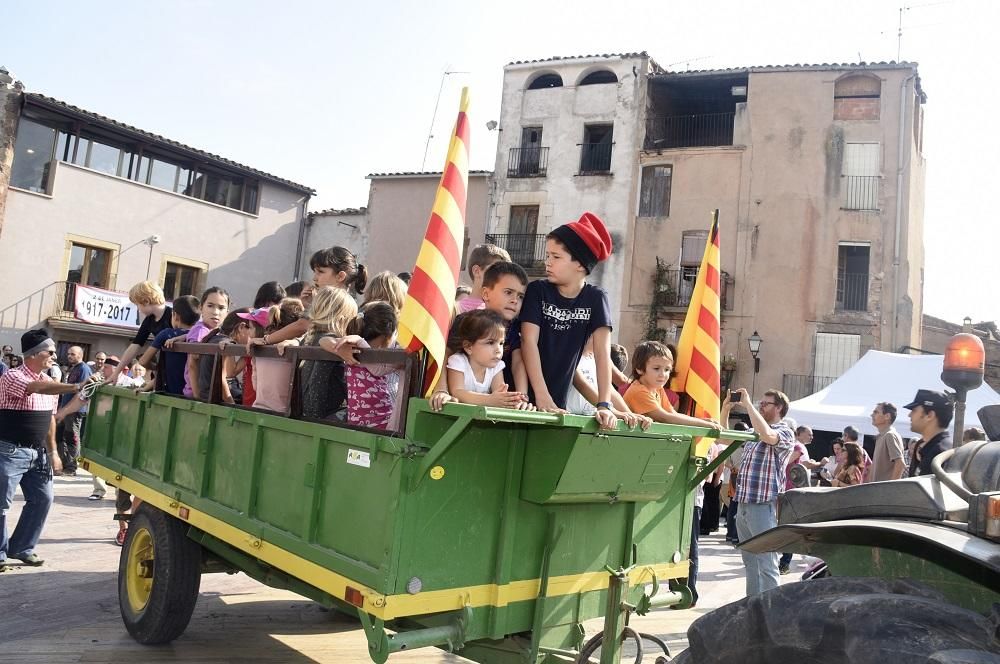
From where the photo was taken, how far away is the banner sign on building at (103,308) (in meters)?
22.6

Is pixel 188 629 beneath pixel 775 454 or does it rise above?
beneath

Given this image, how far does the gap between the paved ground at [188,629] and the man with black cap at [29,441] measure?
0.29 meters

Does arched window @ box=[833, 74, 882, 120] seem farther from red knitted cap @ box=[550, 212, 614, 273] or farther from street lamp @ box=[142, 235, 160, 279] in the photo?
red knitted cap @ box=[550, 212, 614, 273]

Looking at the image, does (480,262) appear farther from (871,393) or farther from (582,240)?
(871,393)

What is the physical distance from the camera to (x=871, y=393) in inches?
591

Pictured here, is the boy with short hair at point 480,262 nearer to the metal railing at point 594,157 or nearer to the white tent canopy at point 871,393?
the white tent canopy at point 871,393

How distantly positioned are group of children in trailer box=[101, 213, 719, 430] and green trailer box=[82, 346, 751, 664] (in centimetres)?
18

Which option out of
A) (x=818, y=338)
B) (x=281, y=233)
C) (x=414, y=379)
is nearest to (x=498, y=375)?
(x=414, y=379)

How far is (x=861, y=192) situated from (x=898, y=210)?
3.79ft

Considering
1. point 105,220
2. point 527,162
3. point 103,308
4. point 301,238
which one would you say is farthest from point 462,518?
point 301,238

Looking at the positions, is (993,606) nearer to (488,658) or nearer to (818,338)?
(488,658)

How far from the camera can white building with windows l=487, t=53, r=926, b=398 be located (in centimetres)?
2305

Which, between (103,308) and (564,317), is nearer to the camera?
(564,317)

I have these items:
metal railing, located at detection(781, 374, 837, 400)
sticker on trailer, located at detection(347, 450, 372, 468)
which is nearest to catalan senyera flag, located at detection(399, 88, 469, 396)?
sticker on trailer, located at detection(347, 450, 372, 468)
